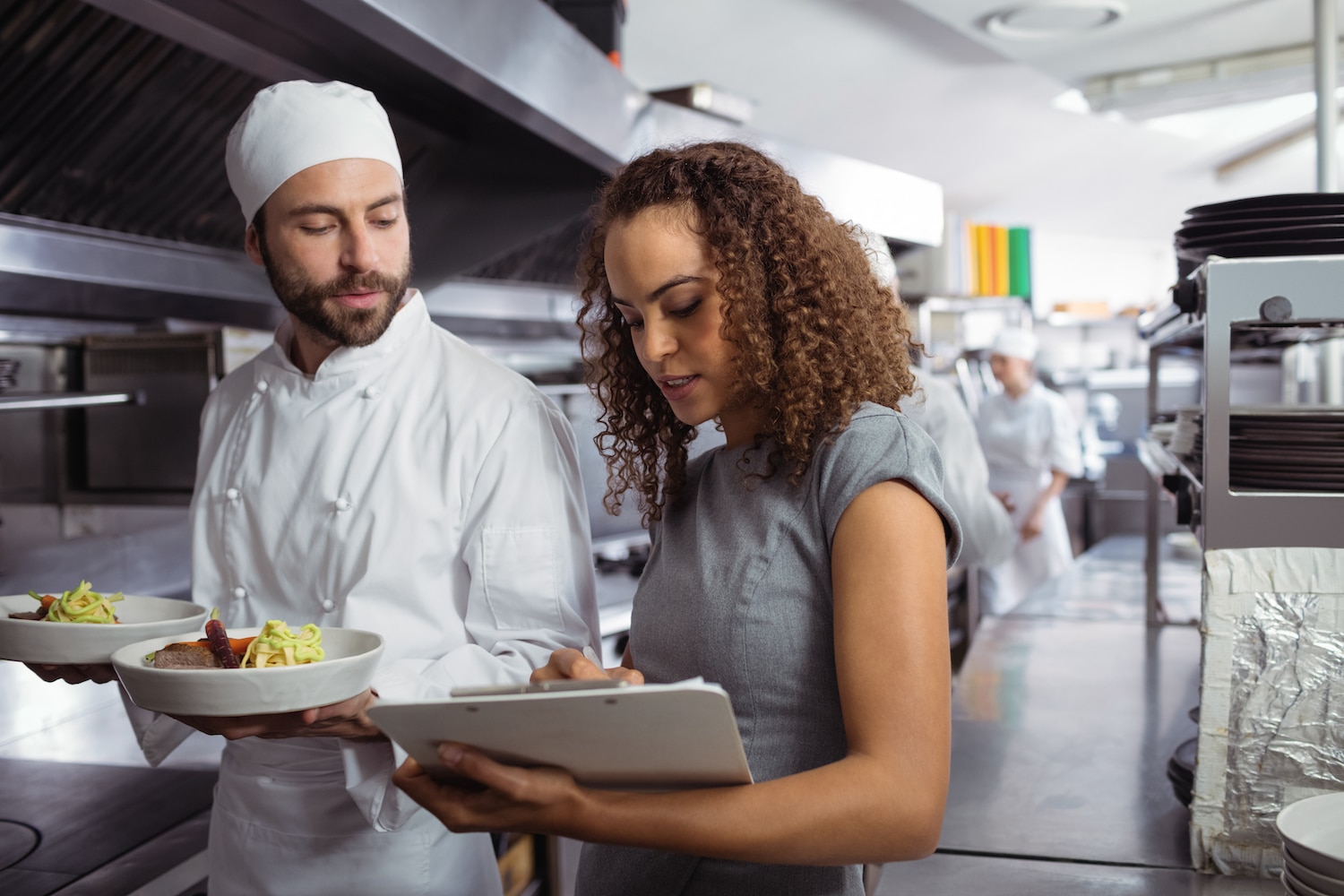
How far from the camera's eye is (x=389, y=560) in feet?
4.44

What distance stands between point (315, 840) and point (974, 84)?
603cm

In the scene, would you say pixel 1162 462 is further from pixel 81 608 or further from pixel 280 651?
pixel 81 608

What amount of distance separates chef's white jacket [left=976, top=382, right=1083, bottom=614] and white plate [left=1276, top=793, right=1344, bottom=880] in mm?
3956

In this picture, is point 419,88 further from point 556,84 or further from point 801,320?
point 801,320

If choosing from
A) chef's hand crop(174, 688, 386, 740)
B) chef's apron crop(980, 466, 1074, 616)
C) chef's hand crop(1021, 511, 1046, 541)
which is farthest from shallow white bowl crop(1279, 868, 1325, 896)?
chef's hand crop(1021, 511, 1046, 541)

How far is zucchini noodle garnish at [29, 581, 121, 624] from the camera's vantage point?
51.9 inches

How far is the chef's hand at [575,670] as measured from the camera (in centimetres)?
101

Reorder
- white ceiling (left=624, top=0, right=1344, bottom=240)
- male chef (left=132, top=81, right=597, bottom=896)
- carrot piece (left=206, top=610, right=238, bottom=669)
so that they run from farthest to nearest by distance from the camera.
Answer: white ceiling (left=624, top=0, right=1344, bottom=240) < male chef (left=132, top=81, right=597, bottom=896) < carrot piece (left=206, top=610, right=238, bottom=669)

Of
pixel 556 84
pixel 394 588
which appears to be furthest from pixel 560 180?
pixel 394 588

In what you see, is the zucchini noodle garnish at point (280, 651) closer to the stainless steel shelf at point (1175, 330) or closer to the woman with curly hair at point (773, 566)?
the woman with curly hair at point (773, 566)

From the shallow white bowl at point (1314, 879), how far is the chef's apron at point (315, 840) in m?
0.98

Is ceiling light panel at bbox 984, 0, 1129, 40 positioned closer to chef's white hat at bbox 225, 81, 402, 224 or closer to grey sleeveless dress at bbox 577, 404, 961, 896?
chef's white hat at bbox 225, 81, 402, 224

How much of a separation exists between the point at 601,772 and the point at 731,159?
62 centimetres

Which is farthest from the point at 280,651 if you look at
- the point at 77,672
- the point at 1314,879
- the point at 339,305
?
the point at 1314,879
